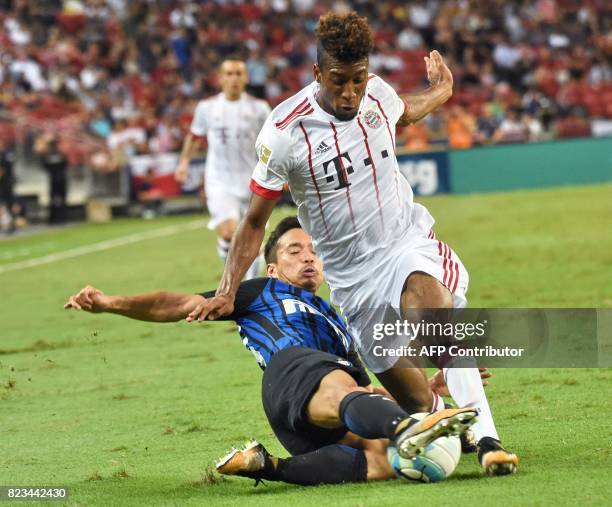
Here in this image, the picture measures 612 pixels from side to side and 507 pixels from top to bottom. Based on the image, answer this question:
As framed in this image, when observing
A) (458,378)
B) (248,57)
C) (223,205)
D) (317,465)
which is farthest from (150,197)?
(317,465)

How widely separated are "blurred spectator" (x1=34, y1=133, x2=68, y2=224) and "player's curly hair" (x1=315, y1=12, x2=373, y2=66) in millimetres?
23725

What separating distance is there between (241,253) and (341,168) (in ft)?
2.25

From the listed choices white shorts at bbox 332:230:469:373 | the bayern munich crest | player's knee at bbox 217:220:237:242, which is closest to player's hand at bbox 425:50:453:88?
the bayern munich crest

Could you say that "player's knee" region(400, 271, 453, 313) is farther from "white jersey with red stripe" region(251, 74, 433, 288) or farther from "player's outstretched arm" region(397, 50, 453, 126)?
"player's outstretched arm" region(397, 50, 453, 126)

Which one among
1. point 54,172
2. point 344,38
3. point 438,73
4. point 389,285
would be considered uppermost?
point 344,38

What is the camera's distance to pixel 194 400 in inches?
342

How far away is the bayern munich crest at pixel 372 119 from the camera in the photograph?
639cm

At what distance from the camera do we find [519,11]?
36.5 m

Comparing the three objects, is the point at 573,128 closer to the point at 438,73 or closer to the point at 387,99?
the point at 438,73

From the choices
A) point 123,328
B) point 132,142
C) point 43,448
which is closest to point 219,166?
point 123,328

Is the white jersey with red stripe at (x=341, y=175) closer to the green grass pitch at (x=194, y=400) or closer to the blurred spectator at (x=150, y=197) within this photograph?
the green grass pitch at (x=194, y=400)

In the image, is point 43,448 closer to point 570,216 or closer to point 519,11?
point 570,216

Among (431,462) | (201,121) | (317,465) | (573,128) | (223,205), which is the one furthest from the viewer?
(573,128)

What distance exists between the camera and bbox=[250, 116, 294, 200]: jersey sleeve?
20.5ft
